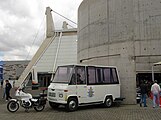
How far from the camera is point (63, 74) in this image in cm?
1176

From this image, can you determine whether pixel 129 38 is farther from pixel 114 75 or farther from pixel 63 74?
pixel 63 74

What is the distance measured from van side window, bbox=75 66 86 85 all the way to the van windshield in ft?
1.24

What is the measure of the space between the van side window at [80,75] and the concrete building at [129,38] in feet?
11.7

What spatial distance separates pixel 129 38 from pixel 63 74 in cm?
616

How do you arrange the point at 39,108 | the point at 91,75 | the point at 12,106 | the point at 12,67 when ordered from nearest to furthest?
1. the point at 12,106
2. the point at 39,108
3. the point at 91,75
4. the point at 12,67

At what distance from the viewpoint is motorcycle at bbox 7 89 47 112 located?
35.8 feet

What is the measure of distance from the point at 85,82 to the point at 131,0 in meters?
7.71

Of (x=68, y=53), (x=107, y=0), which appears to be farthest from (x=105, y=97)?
(x=68, y=53)

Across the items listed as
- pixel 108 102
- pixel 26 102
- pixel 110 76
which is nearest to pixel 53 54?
pixel 110 76

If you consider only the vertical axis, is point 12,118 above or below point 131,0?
below

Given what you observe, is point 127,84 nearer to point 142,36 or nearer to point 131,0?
point 142,36

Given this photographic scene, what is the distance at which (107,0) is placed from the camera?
1783cm

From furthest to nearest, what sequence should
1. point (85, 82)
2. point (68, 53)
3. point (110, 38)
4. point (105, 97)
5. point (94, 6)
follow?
point (68, 53) < point (94, 6) < point (110, 38) < point (105, 97) < point (85, 82)

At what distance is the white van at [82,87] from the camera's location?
11.2 meters
